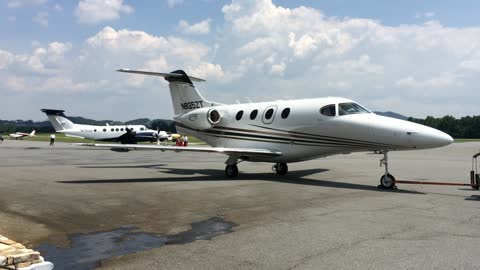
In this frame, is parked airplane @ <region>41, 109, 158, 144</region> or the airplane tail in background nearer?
parked airplane @ <region>41, 109, 158, 144</region>

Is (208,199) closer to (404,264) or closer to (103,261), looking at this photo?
(103,261)

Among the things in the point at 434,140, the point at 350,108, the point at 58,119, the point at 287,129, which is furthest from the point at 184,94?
the point at 58,119

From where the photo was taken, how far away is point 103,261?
5.46m

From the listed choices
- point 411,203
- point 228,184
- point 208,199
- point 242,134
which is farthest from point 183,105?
point 411,203

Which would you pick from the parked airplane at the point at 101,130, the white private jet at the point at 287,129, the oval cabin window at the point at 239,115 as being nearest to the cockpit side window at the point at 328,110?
the white private jet at the point at 287,129

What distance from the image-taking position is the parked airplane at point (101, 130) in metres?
53.8

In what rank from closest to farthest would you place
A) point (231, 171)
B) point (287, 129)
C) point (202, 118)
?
point (287, 129) < point (231, 171) < point (202, 118)

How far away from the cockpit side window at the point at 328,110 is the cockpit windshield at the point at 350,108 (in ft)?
0.79

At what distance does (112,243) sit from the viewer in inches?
252

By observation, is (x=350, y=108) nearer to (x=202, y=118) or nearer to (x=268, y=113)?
(x=268, y=113)

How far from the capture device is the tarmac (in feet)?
18.2

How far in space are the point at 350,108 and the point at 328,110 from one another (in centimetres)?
78

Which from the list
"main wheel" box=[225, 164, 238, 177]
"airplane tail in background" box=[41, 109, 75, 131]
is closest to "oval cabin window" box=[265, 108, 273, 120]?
"main wheel" box=[225, 164, 238, 177]

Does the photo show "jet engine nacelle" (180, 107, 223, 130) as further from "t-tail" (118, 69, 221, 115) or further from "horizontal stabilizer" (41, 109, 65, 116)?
"horizontal stabilizer" (41, 109, 65, 116)
